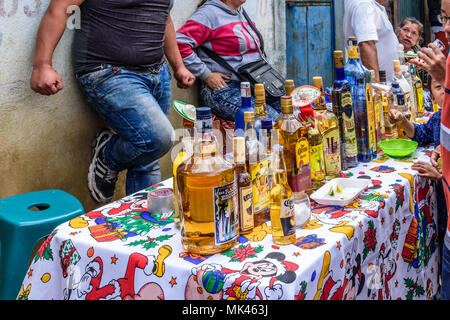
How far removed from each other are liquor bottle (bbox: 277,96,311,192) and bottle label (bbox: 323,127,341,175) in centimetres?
21

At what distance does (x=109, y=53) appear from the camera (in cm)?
243

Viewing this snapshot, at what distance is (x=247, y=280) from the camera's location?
98 cm

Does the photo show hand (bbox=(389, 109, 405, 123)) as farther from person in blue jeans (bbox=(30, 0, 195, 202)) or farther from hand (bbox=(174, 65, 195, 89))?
hand (bbox=(174, 65, 195, 89))

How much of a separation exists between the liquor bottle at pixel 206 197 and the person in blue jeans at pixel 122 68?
1.38 meters

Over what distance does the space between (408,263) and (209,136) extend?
94 centimetres

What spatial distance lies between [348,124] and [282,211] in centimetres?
69

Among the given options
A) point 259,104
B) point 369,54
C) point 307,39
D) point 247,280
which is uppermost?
point 307,39

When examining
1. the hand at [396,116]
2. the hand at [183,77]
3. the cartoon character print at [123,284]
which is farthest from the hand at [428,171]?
the hand at [183,77]

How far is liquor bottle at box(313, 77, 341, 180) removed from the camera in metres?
1.57

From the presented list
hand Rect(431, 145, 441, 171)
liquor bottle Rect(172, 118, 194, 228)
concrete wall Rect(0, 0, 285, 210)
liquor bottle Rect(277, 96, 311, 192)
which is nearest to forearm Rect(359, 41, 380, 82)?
A: hand Rect(431, 145, 441, 171)

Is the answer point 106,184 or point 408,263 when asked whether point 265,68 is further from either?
point 408,263

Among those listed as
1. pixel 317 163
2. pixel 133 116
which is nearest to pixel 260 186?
pixel 317 163

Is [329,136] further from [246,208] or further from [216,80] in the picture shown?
[216,80]
